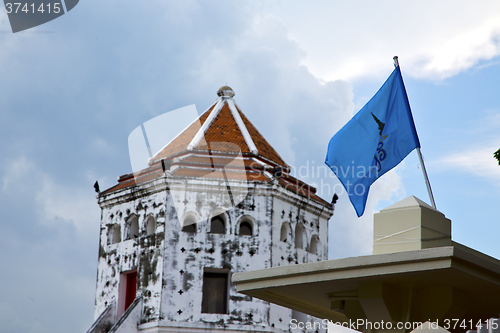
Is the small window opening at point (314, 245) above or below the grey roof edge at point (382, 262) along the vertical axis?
above

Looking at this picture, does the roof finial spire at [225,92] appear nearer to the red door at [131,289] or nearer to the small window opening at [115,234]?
the small window opening at [115,234]

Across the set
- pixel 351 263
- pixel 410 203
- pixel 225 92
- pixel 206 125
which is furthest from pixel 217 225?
pixel 351 263

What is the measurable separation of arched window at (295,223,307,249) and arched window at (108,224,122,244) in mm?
6832

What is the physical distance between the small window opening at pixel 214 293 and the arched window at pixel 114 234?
409cm

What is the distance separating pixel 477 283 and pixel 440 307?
0.69 meters

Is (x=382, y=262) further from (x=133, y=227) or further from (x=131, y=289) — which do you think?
(x=133, y=227)

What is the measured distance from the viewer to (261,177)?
2417 centimetres

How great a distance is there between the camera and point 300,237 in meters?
25.3

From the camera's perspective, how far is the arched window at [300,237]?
25031 millimetres

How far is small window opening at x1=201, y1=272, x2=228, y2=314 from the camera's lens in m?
23.1

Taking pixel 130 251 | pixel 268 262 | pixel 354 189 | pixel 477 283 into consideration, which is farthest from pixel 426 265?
pixel 130 251

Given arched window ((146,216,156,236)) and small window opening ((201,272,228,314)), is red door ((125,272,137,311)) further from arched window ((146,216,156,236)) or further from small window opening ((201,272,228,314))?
small window opening ((201,272,228,314))

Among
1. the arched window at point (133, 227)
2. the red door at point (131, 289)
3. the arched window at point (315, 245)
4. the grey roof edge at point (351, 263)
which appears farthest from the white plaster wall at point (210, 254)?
the grey roof edge at point (351, 263)

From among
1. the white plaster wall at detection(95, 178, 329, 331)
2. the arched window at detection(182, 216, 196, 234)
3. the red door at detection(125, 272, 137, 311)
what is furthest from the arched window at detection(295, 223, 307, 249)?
the red door at detection(125, 272, 137, 311)
